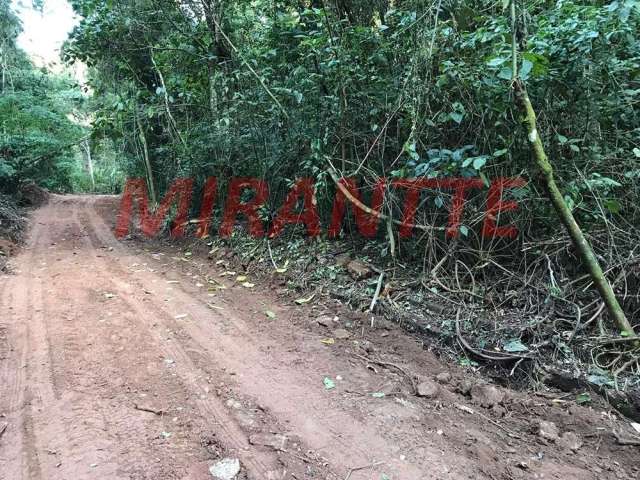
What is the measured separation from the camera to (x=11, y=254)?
7266mm

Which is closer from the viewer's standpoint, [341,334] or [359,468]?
[359,468]

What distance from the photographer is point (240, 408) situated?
2857mm

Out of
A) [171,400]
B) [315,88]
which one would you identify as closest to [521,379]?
[171,400]

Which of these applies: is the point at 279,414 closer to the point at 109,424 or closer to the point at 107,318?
the point at 109,424

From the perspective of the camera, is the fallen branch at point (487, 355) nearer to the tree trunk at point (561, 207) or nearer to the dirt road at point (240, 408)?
the dirt road at point (240, 408)

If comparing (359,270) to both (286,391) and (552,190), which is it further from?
(552,190)

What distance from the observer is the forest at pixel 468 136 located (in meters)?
3.52

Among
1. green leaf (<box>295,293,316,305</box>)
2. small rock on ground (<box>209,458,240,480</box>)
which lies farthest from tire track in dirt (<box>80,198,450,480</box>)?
green leaf (<box>295,293,316,305</box>)

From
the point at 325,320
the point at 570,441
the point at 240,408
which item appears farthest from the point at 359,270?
the point at 570,441

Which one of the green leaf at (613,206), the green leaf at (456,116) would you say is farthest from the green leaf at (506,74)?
the green leaf at (613,206)

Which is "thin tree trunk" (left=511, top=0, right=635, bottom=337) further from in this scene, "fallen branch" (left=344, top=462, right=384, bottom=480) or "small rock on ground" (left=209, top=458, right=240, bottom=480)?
"small rock on ground" (left=209, top=458, right=240, bottom=480)

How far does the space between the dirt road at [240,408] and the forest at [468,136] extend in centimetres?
85

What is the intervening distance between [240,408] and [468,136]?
3.65 metres

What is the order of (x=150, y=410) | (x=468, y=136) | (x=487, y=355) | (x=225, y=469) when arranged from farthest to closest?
(x=468, y=136) → (x=487, y=355) → (x=150, y=410) → (x=225, y=469)
